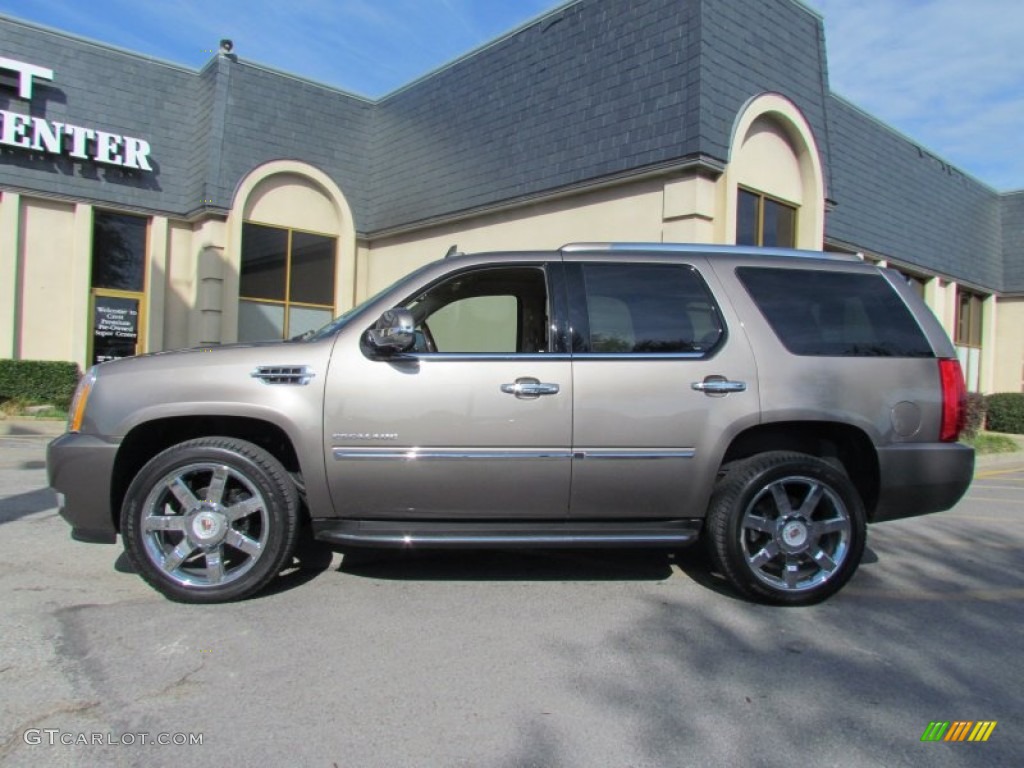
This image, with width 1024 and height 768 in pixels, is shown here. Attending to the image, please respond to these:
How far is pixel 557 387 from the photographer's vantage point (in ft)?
12.9

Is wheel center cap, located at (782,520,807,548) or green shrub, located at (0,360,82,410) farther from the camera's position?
green shrub, located at (0,360,82,410)

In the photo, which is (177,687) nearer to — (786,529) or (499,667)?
(499,667)

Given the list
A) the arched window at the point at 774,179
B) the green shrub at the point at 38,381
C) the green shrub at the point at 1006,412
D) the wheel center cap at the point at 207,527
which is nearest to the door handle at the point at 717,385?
the wheel center cap at the point at 207,527

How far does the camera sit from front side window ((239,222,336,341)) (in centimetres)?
1479

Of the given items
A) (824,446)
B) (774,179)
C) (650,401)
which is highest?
(774,179)

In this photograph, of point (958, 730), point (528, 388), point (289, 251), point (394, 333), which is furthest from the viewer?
point (289, 251)

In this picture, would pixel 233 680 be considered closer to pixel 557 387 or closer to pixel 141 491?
pixel 141 491

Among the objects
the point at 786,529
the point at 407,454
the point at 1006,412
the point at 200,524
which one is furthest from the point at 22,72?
the point at 1006,412

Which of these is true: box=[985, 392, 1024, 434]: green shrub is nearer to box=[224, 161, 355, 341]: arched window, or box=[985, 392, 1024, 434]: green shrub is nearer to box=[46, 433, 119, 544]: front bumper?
box=[224, 161, 355, 341]: arched window

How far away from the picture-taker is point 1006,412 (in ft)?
63.3

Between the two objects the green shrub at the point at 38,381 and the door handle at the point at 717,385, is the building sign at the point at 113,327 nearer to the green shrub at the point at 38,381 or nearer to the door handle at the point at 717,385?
the green shrub at the point at 38,381

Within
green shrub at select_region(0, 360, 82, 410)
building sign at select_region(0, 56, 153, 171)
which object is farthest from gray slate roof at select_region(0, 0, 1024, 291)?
green shrub at select_region(0, 360, 82, 410)

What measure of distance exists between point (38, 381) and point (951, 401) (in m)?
14.4

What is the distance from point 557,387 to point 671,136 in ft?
24.8
